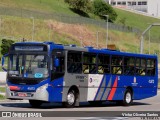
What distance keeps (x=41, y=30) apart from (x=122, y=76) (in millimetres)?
76498

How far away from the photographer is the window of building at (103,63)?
88.5ft

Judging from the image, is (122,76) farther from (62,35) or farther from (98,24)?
(98,24)

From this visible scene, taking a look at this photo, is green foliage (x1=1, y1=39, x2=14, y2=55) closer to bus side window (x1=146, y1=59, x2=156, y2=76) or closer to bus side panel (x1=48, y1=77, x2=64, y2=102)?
bus side window (x1=146, y1=59, x2=156, y2=76)

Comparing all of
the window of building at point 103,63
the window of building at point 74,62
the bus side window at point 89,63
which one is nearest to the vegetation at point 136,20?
the window of building at point 103,63

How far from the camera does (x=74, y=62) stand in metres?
25.2

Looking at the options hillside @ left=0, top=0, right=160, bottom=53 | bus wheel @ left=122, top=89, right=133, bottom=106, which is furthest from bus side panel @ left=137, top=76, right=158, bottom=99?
hillside @ left=0, top=0, right=160, bottom=53

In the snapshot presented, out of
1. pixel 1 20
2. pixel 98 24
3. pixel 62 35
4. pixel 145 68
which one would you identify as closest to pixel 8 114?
pixel 145 68

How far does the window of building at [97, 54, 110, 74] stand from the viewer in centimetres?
2697

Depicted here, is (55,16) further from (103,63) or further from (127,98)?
(103,63)

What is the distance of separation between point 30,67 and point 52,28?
286ft

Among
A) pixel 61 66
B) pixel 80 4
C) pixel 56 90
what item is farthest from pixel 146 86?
pixel 80 4

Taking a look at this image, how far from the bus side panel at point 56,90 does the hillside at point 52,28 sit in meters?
69.2

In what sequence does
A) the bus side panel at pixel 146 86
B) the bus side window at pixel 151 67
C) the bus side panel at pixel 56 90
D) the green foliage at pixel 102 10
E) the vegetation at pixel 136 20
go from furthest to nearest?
the vegetation at pixel 136 20, the green foliage at pixel 102 10, the bus side window at pixel 151 67, the bus side panel at pixel 146 86, the bus side panel at pixel 56 90

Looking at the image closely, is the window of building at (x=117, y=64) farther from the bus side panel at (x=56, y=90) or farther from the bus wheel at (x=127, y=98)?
the bus side panel at (x=56, y=90)
